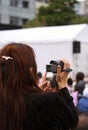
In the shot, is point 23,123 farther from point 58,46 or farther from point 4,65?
point 58,46

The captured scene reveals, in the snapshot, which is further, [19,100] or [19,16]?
[19,16]

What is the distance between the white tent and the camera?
61.5 feet

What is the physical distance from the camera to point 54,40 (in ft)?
63.3

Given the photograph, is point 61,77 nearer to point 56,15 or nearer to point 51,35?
point 51,35

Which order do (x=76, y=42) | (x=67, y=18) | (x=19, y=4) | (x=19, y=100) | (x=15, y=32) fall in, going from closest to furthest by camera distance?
1. (x=19, y=100)
2. (x=76, y=42)
3. (x=15, y=32)
4. (x=67, y=18)
5. (x=19, y=4)

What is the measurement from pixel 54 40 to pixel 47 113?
1633 cm

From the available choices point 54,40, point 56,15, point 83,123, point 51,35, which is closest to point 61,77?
point 83,123

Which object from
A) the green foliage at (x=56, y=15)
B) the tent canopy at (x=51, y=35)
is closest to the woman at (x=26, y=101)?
the tent canopy at (x=51, y=35)

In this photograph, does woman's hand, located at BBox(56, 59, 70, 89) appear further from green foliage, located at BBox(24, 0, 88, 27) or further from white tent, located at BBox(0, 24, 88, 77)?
green foliage, located at BBox(24, 0, 88, 27)

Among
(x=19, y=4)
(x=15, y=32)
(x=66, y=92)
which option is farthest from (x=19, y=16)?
(x=66, y=92)

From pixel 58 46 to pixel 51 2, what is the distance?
27.6 m

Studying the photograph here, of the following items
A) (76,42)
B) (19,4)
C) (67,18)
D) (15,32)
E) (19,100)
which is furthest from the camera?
(19,4)

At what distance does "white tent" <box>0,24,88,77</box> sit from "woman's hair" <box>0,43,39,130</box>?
50.7 feet

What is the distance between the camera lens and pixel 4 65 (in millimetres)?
3014
